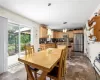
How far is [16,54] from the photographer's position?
171 inches

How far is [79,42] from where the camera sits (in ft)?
27.2

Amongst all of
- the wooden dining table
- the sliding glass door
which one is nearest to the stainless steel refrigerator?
the sliding glass door

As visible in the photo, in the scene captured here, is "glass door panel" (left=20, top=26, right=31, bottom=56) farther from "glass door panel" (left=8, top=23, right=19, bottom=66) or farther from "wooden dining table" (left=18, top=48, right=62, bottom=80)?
"wooden dining table" (left=18, top=48, right=62, bottom=80)

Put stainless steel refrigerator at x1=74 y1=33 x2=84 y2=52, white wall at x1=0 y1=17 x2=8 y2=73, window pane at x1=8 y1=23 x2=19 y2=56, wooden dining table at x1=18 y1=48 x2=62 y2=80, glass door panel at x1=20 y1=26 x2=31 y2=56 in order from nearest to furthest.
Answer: wooden dining table at x1=18 y1=48 x2=62 y2=80
white wall at x1=0 y1=17 x2=8 y2=73
window pane at x1=8 y1=23 x2=19 y2=56
glass door panel at x1=20 y1=26 x2=31 y2=56
stainless steel refrigerator at x1=74 y1=33 x2=84 y2=52

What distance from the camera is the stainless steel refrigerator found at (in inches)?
324

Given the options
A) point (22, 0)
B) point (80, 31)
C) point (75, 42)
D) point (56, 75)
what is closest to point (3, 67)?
point (56, 75)

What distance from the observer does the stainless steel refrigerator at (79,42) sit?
324 inches

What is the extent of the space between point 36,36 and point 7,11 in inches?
102

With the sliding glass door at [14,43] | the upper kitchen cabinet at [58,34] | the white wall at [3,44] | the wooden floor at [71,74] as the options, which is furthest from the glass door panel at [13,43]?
the upper kitchen cabinet at [58,34]

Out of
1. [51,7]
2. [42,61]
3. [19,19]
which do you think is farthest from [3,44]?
[51,7]

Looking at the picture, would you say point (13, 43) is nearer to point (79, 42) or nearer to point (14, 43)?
point (14, 43)

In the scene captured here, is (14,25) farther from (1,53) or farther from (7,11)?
(1,53)

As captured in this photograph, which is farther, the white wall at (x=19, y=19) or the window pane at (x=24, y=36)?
the window pane at (x=24, y=36)

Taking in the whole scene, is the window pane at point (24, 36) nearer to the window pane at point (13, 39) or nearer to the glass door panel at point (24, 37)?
the glass door panel at point (24, 37)
